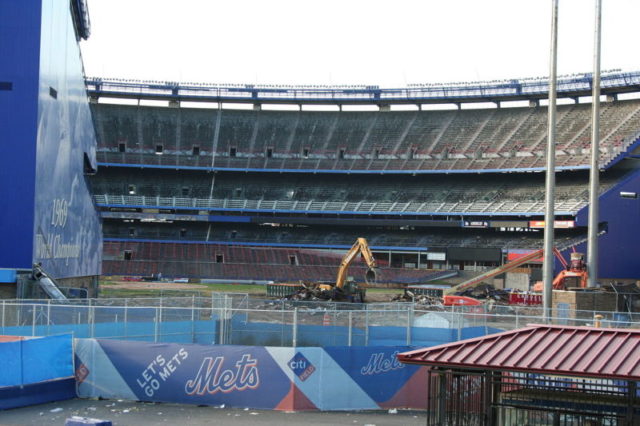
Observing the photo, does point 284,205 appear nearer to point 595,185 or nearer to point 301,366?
point 595,185

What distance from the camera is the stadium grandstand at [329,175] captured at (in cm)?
6981

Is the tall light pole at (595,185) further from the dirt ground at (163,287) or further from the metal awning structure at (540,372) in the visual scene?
the dirt ground at (163,287)

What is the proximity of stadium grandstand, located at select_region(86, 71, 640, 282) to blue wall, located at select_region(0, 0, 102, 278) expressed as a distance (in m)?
37.0

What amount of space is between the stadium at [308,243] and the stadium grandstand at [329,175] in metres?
0.22

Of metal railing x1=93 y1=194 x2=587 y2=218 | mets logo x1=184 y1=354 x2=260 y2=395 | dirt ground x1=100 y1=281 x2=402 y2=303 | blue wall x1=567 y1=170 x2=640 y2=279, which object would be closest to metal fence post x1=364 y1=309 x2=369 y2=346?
mets logo x1=184 y1=354 x2=260 y2=395

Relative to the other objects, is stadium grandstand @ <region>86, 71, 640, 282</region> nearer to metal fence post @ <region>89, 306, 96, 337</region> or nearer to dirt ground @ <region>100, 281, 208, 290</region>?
dirt ground @ <region>100, 281, 208, 290</region>

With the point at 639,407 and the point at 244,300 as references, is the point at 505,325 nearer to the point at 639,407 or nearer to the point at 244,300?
the point at 244,300

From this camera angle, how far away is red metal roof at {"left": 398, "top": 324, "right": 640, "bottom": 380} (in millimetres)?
10312

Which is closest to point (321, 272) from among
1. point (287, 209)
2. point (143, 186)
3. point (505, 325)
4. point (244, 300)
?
point (287, 209)

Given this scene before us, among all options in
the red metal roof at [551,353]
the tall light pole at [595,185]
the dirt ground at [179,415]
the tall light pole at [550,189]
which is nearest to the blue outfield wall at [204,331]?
the dirt ground at [179,415]

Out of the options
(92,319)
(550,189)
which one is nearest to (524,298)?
(550,189)

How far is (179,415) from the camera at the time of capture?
17.2 m

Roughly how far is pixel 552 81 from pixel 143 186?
57457 millimetres

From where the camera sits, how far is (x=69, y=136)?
3750 centimetres
